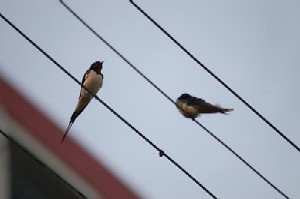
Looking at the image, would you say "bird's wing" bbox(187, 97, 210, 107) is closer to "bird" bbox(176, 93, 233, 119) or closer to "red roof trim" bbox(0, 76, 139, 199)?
"bird" bbox(176, 93, 233, 119)

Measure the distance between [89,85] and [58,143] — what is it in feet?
1.81

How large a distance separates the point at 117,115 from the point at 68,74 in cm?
34

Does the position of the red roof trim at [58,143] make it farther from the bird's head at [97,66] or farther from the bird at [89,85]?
the bird's head at [97,66]

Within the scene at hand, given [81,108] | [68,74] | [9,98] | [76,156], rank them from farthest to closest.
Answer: [76,156] < [9,98] < [81,108] < [68,74]

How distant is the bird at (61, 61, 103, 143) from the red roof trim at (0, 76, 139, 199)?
0.12 meters

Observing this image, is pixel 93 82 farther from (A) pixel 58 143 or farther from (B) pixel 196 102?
(B) pixel 196 102

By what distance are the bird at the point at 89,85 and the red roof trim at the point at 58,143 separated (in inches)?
4.8

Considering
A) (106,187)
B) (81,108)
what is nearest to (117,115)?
(81,108)

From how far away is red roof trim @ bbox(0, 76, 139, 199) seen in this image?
693 centimetres

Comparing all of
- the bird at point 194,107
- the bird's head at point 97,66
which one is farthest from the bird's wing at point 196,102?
the bird's head at point 97,66

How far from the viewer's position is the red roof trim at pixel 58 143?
6926mm

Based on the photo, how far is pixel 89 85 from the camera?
7305 millimetres

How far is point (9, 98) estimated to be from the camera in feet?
22.7

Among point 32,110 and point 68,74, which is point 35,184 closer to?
point 32,110
